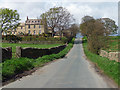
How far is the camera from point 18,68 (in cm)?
1252

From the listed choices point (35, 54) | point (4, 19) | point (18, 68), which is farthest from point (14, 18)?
point (18, 68)

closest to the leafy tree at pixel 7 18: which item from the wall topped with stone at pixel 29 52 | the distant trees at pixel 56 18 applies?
the distant trees at pixel 56 18

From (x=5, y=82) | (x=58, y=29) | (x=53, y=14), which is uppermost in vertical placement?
(x=53, y=14)

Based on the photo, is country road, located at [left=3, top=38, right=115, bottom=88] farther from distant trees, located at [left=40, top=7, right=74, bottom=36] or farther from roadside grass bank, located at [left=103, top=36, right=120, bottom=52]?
distant trees, located at [left=40, top=7, right=74, bottom=36]

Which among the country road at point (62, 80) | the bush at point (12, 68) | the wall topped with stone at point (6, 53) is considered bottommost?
the country road at point (62, 80)

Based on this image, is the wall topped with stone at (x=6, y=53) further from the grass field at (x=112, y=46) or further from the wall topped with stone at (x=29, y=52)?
the grass field at (x=112, y=46)

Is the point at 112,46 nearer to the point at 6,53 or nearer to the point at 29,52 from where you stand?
the point at 29,52

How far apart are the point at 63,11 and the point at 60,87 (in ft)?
229

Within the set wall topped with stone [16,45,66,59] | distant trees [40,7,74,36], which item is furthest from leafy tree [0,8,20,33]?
wall topped with stone [16,45,66,59]

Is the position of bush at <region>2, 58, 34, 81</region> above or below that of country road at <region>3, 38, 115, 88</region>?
above

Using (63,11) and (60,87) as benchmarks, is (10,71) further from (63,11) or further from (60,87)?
(63,11)

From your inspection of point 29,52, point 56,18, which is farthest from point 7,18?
point 29,52

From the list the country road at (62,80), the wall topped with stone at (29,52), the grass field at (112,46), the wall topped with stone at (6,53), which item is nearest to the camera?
the country road at (62,80)

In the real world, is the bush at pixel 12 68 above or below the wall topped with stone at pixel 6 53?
below
